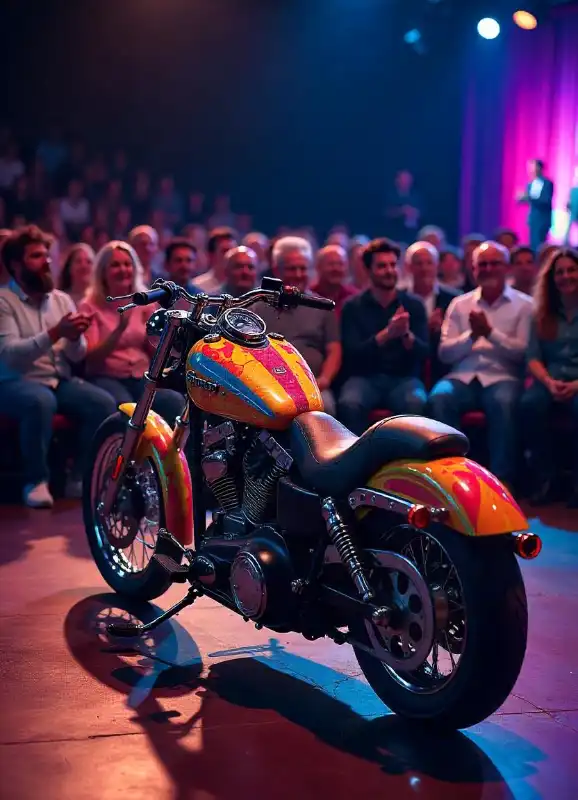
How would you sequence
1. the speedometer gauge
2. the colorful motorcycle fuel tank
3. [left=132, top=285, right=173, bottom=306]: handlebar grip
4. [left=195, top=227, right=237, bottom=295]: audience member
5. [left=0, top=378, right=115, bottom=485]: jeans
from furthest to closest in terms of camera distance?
1. [left=195, top=227, right=237, bottom=295]: audience member
2. [left=0, top=378, right=115, bottom=485]: jeans
3. [left=132, top=285, right=173, bottom=306]: handlebar grip
4. the speedometer gauge
5. the colorful motorcycle fuel tank

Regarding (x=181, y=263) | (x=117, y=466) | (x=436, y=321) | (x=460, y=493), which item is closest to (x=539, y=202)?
(x=436, y=321)

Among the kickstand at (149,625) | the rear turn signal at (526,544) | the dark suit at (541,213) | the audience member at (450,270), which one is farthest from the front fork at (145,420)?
the dark suit at (541,213)

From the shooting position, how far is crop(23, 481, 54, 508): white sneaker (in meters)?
5.61

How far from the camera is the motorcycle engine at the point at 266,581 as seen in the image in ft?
9.59

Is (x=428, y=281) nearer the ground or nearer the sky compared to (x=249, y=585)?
nearer the sky

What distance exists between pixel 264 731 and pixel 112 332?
3.72m

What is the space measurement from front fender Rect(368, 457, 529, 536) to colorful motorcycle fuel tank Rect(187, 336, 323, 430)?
0.47 m

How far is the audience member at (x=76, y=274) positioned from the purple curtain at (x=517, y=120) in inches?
280

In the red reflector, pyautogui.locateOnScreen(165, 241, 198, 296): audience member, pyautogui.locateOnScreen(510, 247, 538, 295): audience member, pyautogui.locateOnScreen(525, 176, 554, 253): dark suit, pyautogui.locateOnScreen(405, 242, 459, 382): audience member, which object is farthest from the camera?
pyautogui.locateOnScreen(525, 176, 554, 253): dark suit

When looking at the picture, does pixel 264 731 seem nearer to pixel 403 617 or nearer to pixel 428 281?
pixel 403 617

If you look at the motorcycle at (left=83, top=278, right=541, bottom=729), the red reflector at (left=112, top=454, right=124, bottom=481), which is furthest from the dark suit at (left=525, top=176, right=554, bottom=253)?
the motorcycle at (left=83, top=278, right=541, bottom=729)

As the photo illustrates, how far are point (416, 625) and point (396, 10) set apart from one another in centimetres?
1261

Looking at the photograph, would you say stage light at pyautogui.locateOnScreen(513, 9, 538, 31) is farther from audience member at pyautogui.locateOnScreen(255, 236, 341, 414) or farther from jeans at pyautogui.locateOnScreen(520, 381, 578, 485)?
jeans at pyautogui.locateOnScreen(520, 381, 578, 485)

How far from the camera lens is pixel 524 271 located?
7918mm
